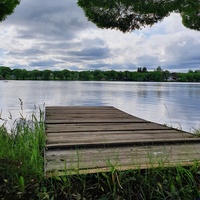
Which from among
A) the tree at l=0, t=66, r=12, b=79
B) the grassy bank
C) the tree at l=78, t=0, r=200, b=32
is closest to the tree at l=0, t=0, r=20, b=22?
the tree at l=78, t=0, r=200, b=32

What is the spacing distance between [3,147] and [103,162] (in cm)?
104

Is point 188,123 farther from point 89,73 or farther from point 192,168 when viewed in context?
point 89,73

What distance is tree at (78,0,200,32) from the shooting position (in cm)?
Answer: 515

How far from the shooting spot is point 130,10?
537cm

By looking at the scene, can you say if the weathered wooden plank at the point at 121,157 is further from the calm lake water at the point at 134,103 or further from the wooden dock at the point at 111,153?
the calm lake water at the point at 134,103

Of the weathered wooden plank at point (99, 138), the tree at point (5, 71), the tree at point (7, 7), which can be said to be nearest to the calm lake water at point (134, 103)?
the weathered wooden plank at point (99, 138)

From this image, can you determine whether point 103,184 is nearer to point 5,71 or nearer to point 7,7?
point 7,7

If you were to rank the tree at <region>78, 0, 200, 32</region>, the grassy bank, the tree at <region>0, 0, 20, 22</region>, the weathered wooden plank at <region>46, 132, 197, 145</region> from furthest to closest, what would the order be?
the tree at <region>0, 0, 20, 22</region>, the tree at <region>78, 0, 200, 32</region>, the weathered wooden plank at <region>46, 132, 197, 145</region>, the grassy bank

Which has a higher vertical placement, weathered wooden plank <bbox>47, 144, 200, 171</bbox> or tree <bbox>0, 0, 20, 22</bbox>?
tree <bbox>0, 0, 20, 22</bbox>

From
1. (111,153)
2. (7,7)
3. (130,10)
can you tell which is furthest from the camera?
(7,7)

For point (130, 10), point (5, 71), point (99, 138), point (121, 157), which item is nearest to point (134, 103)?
point (130, 10)

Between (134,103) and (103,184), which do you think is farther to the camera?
(134,103)

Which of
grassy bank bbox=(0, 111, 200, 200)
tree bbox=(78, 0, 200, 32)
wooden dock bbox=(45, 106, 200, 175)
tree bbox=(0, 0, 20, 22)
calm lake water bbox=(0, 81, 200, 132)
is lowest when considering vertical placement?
calm lake water bbox=(0, 81, 200, 132)

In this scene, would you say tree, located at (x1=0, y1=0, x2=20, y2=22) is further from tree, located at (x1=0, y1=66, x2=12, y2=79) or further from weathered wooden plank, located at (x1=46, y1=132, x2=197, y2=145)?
tree, located at (x1=0, y1=66, x2=12, y2=79)
